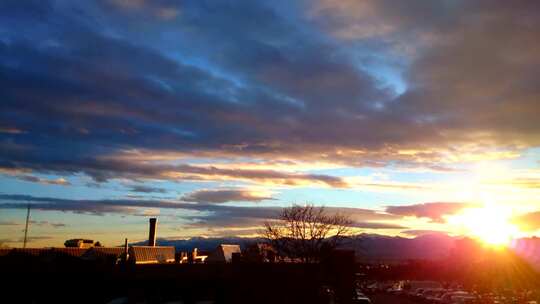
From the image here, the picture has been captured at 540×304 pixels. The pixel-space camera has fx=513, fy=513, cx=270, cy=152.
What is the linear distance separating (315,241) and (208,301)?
46.0ft

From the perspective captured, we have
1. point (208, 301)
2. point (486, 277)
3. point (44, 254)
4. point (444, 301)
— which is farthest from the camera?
point (486, 277)

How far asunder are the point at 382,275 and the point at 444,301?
342ft

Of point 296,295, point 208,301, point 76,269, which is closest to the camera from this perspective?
point 296,295

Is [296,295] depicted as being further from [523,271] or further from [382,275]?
[382,275]

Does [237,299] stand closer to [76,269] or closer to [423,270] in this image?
[76,269]

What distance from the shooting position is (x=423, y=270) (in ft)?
523

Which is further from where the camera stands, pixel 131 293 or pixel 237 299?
pixel 131 293

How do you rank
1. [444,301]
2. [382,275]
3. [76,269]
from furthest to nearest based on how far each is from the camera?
[382,275] → [444,301] → [76,269]

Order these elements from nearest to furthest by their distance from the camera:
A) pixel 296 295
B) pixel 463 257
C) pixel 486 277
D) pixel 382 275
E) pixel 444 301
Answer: pixel 296 295
pixel 444 301
pixel 486 277
pixel 382 275
pixel 463 257

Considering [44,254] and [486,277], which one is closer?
[44,254]

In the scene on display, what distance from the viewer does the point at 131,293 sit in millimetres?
42062

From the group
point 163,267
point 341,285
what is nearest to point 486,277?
point 341,285

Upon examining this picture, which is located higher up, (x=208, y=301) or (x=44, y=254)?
(x=44, y=254)

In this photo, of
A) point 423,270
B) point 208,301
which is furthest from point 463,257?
point 208,301
